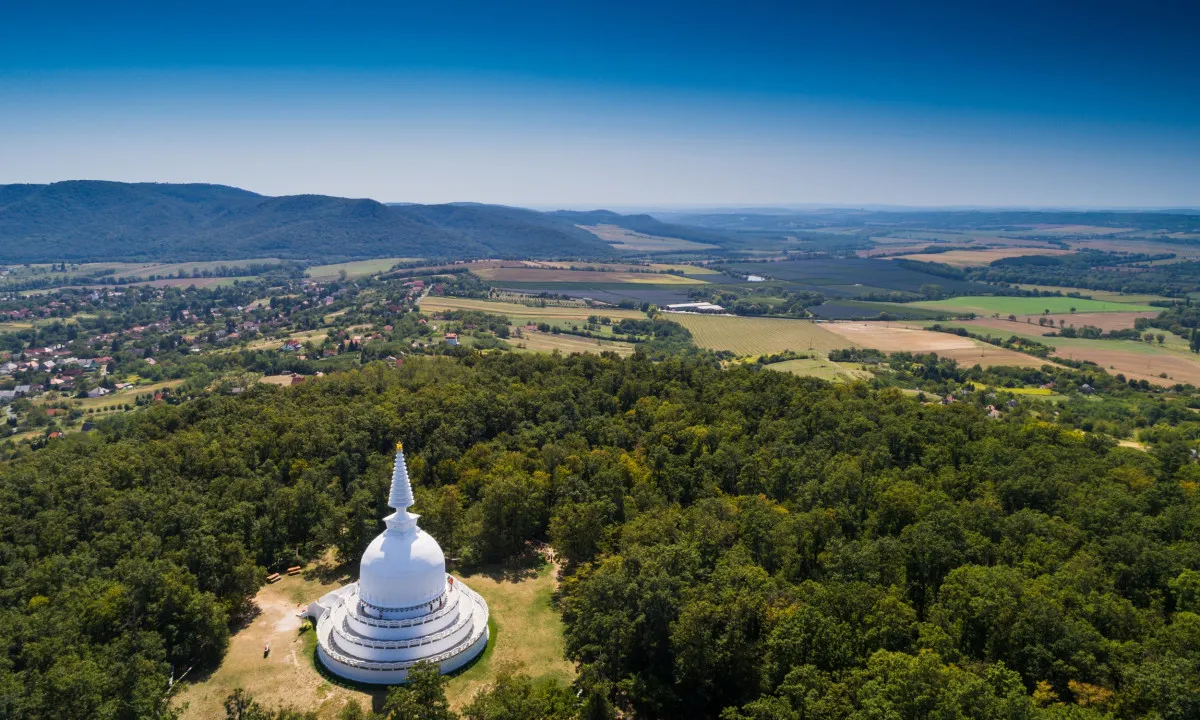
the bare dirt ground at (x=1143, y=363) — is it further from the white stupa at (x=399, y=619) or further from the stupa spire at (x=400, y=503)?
the stupa spire at (x=400, y=503)

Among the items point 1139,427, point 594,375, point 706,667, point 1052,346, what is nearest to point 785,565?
point 706,667

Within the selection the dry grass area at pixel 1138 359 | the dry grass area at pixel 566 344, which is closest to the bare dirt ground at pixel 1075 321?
the dry grass area at pixel 1138 359

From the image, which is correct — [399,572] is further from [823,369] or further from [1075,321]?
[1075,321]

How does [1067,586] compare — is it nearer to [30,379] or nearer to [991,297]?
[30,379]

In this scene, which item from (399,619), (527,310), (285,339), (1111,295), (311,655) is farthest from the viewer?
(1111,295)

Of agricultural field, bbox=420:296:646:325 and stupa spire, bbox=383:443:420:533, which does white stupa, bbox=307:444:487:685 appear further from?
agricultural field, bbox=420:296:646:325

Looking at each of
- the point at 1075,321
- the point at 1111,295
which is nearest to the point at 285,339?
the point at 1075,321
